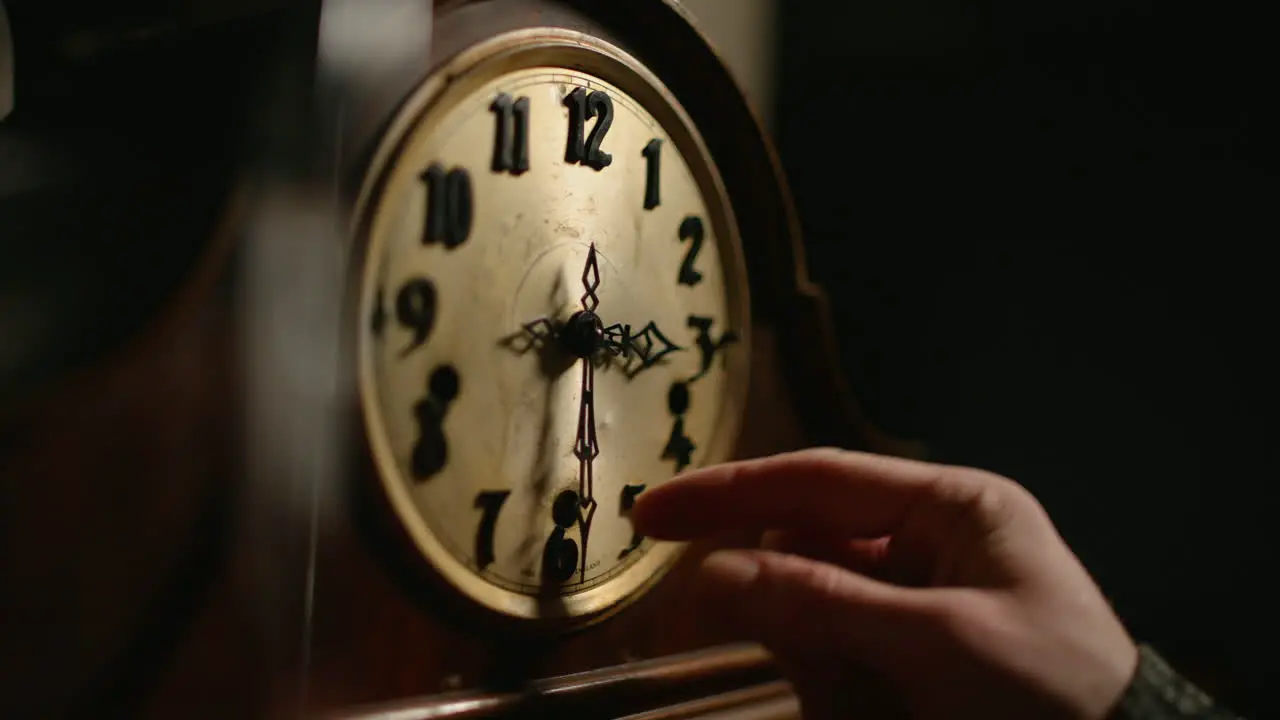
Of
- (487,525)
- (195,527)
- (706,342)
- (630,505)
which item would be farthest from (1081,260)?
(195,527)

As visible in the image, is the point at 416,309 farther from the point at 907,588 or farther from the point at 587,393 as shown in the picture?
the point at 907,588

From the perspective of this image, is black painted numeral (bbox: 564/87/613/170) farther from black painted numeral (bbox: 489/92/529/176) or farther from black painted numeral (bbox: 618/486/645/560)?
black painted numeral (bbox: 618/486/645/560)

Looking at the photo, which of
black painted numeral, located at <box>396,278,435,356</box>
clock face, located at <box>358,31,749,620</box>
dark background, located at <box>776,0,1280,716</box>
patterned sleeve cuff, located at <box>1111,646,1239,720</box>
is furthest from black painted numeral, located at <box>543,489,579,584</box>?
dark background, located at <box>776,0,1280,716</box>

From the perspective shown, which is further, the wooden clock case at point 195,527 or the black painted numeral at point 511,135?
the black painted numeral at point 511,135

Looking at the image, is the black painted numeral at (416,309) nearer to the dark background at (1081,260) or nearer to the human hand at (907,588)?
the human hand at (907,588)

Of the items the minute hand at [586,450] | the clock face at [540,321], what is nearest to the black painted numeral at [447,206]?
the clock face at [540,321]

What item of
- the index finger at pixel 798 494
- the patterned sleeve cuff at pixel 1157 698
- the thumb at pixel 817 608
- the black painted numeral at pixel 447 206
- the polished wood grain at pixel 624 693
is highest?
the black painted numeral at pixel 447 206

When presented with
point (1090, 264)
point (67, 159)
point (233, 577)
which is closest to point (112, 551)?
point (233, 577)
